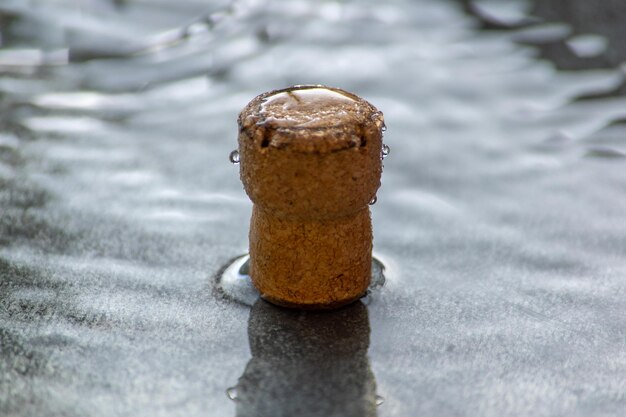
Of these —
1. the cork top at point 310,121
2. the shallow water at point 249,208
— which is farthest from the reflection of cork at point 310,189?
the shallow water at point 249,208

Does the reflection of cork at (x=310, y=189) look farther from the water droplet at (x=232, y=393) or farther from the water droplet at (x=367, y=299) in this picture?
the water droplet at (x=232, y=393)

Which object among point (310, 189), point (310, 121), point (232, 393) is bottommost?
point (232, 393)

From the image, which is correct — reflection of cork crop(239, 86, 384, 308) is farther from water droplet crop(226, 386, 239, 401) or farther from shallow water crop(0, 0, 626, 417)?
water droplet crop(226, 386, 239, 401)

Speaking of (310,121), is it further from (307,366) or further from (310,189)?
(307,366)

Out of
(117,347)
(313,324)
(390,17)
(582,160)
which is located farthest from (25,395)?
(390,17)

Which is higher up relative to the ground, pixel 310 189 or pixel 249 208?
pixel 310 189

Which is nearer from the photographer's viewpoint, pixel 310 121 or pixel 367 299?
pixel 310 121

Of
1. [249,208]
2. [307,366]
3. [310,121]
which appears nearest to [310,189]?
[310,121]

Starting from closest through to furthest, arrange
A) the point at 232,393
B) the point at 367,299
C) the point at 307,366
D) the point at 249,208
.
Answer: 1. the point at 232,393
2. the point at 307,366
3. the point at 367,299
4. the point at 249,208
